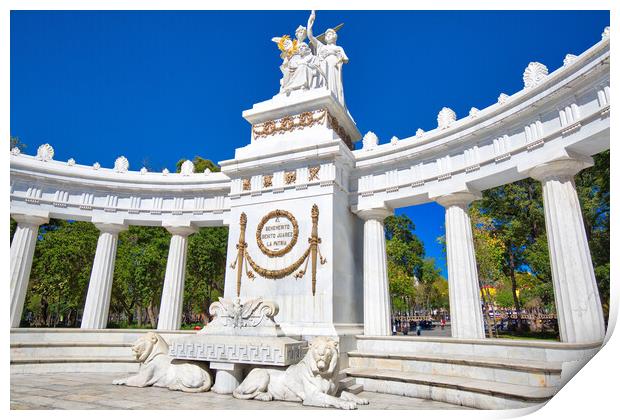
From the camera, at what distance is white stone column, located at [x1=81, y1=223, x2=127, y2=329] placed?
21.2 m

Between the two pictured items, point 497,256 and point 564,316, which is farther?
point 497,256

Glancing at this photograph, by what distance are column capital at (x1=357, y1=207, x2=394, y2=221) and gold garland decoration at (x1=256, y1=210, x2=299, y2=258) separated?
357 centimetres

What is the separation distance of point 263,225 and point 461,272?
342 inches

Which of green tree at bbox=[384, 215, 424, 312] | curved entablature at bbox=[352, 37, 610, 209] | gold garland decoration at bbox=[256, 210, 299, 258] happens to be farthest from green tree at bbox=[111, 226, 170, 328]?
green tree at bbox=[384, 215, 424, 312]

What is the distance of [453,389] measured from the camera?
11.2 meters

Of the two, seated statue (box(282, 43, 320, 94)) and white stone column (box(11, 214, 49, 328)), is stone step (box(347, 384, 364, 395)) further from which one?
white stone column (box(11, 214, 49, 328))

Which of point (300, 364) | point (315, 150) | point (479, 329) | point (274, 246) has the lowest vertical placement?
point (300, 364)

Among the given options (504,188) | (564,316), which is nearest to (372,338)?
(564,316)

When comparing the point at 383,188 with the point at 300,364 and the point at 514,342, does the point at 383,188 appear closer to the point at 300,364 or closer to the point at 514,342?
the point at 514,342

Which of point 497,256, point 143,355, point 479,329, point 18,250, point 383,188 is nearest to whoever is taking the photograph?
point 143,355

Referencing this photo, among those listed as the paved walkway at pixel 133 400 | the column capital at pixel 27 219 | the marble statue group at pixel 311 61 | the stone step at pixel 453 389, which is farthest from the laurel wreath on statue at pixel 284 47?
the paved walkway at pixel 133 400

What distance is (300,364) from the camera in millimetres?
11320

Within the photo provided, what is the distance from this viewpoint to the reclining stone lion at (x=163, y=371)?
39.5ft

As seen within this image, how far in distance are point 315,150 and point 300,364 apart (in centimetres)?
936
